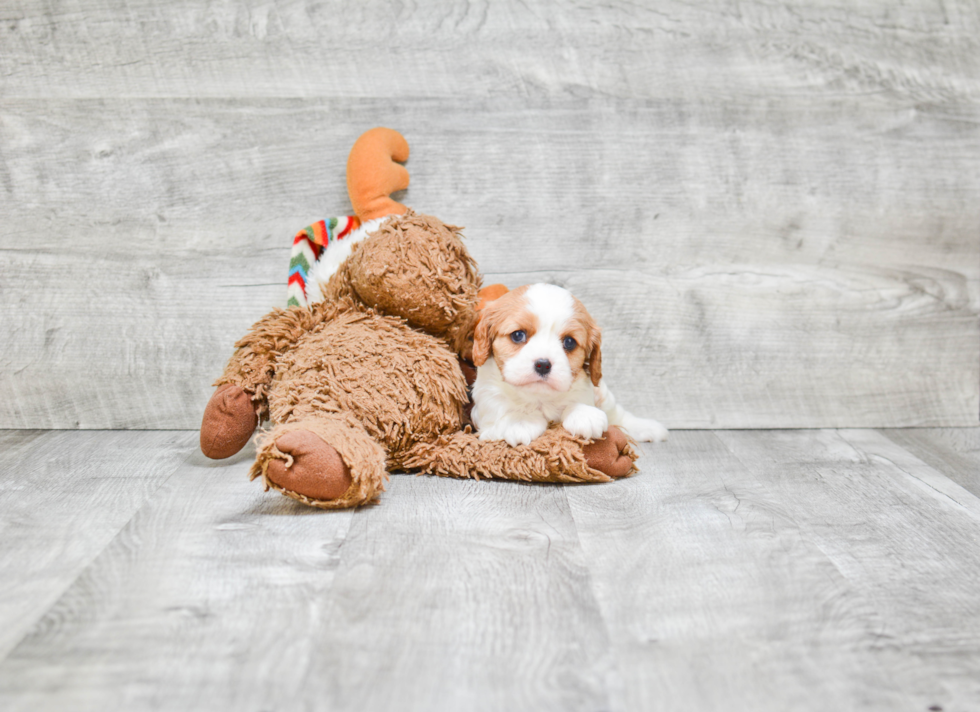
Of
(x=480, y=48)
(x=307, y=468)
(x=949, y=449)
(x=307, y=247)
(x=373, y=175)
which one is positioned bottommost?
(x=949, y=449)

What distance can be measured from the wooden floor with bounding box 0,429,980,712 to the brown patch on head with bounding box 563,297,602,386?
0.18m

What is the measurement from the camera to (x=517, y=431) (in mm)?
1158

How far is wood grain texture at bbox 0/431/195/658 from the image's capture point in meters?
0.81

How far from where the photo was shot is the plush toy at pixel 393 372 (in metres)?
1.13

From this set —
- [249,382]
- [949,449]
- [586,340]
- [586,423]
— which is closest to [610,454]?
[586,423]

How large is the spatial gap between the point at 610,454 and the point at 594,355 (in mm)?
150

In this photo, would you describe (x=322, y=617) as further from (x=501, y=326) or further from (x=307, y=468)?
(x=501, y=326)

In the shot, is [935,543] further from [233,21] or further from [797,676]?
[233,21]

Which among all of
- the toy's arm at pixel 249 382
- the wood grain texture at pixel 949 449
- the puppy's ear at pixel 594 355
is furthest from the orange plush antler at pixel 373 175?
the wood grain texture at pixel 949 449

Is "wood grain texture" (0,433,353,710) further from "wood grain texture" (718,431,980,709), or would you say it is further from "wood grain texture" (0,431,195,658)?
"wood grain texture" (718,431,980,709)

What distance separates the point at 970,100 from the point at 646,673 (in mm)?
1336

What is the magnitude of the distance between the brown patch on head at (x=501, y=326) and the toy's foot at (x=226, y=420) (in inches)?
14.1

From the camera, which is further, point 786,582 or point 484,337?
point 484,337

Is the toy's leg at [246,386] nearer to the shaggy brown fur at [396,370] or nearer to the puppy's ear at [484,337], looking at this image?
the shaggy brown fur at [396,370]
